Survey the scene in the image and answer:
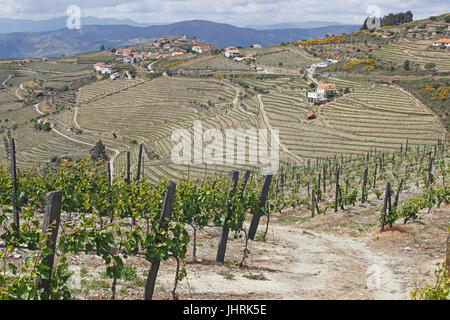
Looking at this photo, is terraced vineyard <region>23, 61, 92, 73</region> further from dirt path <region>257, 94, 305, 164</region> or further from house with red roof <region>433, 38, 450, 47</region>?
house with red roof <region>433, 38, 450, 47</region>

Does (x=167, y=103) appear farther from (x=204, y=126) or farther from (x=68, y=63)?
(x=68, y=63)

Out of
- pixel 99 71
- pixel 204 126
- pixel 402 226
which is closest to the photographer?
pixel 402 226

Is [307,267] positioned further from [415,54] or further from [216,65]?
[216,65]

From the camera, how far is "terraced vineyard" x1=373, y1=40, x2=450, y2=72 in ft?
258

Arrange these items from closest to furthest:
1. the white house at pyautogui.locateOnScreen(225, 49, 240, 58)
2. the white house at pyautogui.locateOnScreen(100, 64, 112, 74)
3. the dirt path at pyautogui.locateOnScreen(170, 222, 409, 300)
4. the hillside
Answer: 1. the hillside
2. the dirt path at pyautogui.locateOnScreen(170, 222, 409, 300)
3. the white house at pyautogui.locateOnScreen(225, 49, 240, 58)
4. the white house at pyautogui.locateOnScreen(100, 64, 112, 74)

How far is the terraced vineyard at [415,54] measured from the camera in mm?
78488

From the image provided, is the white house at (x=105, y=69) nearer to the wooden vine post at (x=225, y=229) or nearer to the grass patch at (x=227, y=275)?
the wooden vine post at (x=225, y=229)

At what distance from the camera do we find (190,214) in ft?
38.2

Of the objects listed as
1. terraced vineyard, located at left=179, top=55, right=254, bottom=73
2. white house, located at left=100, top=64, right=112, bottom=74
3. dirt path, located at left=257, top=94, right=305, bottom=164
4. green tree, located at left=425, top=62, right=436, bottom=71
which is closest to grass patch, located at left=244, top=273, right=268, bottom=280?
dirt path, located at left=257, top=94, right=305, bottom=164

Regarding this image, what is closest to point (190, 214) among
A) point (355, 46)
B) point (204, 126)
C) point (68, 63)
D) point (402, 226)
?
point (402, 226)

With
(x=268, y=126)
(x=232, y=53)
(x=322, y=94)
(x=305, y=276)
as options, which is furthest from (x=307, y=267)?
(x=232, y=53)
